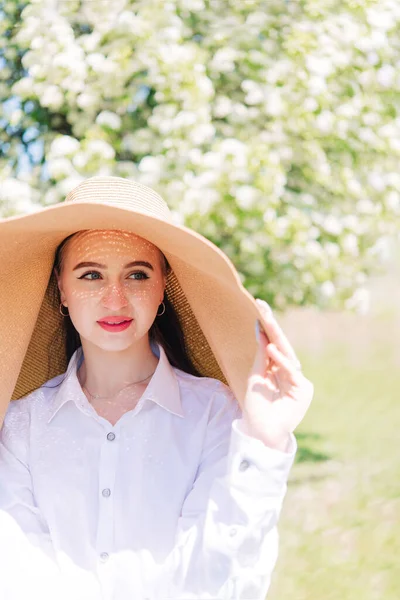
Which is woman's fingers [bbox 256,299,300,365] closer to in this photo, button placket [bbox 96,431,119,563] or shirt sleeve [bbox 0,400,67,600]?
button placket [bbox 96,431,119,563]

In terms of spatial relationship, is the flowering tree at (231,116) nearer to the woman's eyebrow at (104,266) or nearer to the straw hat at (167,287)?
the straw hat at (167,287)

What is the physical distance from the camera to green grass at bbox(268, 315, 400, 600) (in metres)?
5.37

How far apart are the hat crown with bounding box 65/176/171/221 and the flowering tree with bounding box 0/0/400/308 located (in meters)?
2.71

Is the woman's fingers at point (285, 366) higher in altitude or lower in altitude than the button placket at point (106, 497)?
higher

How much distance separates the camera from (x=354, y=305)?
22.7 feet

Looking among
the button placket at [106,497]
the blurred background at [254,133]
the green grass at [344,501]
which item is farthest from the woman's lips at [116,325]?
the green grass at [344,501]

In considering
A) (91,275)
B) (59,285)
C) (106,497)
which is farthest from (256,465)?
(59,285)

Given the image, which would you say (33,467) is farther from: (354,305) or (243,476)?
(354,305)

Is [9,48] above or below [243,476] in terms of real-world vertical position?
below

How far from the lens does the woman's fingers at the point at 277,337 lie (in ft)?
6.72

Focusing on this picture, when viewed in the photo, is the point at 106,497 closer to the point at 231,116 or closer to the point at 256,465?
the point at 256,465

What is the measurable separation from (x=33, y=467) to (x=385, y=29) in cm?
430

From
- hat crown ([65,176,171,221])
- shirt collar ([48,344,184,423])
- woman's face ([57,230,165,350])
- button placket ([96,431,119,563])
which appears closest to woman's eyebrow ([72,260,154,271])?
woman's face ([57,230,165,350])

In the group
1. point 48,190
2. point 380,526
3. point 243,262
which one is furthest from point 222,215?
point 380,526
